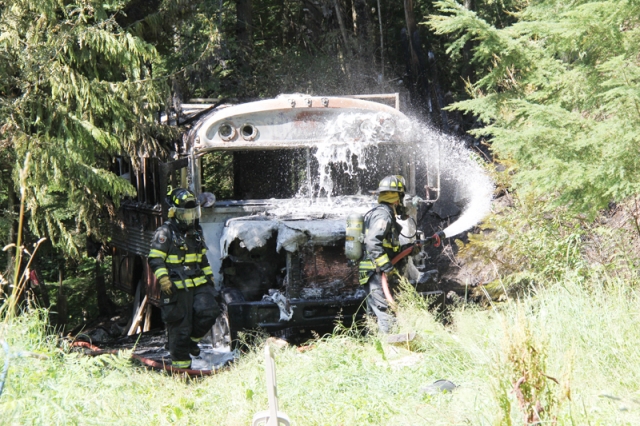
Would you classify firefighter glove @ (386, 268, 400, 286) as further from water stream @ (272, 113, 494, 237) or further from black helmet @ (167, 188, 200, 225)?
black helmet @ (167, 188, 200, 225)

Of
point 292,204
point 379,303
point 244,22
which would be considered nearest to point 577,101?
point 379,303

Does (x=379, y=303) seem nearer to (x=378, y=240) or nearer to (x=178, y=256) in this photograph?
(x=378, y=240)

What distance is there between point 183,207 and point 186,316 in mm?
1054

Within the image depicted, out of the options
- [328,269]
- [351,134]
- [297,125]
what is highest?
[297,125]

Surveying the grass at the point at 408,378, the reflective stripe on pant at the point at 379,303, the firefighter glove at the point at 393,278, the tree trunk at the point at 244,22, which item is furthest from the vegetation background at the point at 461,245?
the tree trunk at the point at 244,22

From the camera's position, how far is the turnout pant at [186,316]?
22.3ft

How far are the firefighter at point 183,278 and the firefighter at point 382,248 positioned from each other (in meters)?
1.54

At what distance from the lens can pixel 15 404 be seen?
11.2 ft

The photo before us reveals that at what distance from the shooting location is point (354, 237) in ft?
22.0

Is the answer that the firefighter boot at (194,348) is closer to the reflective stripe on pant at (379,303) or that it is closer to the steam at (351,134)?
the reflective stripe on pant at (379,303)

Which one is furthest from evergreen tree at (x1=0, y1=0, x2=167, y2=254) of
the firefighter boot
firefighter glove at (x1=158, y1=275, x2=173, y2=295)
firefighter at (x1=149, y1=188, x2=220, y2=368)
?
the firefighter boot

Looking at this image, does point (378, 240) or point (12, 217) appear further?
point (12, 217)

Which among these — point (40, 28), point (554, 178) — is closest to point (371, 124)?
point (554, 178)

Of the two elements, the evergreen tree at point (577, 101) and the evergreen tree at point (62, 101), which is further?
the evergreen tree at point (62, 101)
